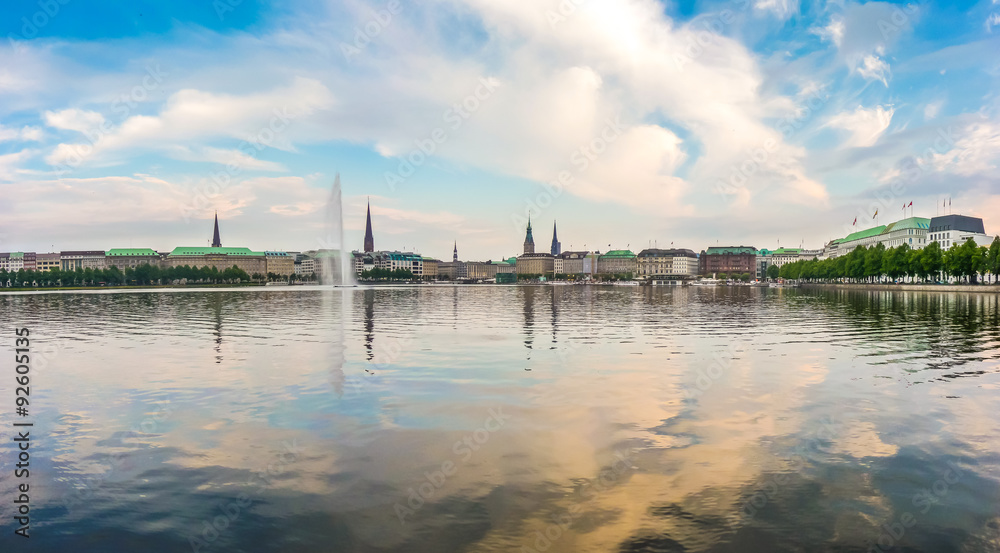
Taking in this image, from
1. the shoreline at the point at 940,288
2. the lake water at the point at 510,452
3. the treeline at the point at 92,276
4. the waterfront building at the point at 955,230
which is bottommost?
the lake water at the point at 510,452

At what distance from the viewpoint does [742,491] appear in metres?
9.12

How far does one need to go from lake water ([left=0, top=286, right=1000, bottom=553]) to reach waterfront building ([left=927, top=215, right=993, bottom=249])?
186 meters

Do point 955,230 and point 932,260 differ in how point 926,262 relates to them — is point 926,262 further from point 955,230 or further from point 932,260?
point 955,230

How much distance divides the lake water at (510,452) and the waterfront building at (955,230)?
186 metres

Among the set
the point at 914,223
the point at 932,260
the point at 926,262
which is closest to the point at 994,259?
the point at 932,260

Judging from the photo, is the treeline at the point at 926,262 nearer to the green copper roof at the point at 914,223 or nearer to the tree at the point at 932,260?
the tree at the point at 932,260

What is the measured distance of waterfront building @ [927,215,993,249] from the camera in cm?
17038

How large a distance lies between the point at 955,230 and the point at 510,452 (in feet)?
680

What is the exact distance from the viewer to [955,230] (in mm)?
170250

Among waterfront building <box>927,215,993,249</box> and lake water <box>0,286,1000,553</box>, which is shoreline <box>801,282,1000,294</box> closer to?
waterfront building <box>927,215,993,249</box>

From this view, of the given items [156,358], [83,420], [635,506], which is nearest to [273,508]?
[635,506]

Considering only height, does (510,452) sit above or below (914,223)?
below

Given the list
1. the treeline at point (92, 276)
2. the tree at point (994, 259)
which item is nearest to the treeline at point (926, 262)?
the tree at point (994, 259)

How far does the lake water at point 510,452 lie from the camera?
7.86 m
